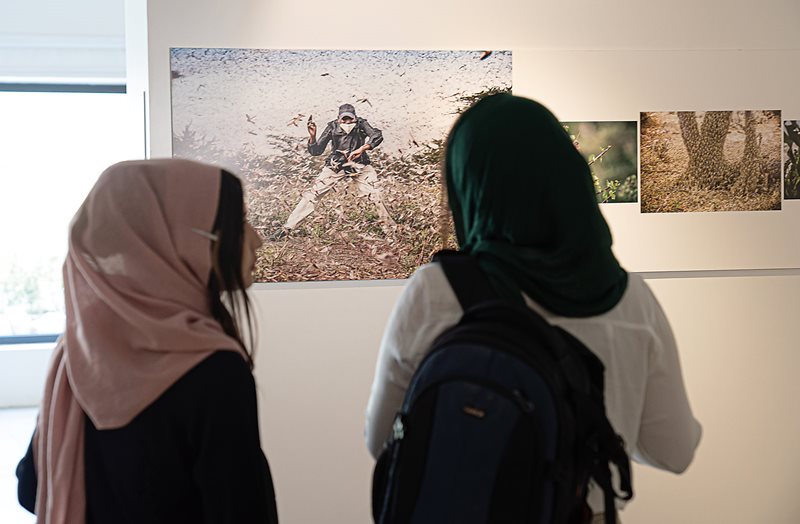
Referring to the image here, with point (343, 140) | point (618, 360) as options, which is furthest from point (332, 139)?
point (618, 360)

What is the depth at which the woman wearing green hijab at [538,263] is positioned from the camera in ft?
4.40

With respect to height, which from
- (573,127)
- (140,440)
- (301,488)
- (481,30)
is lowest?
(301,488)

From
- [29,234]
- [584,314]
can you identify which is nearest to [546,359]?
[584,314]

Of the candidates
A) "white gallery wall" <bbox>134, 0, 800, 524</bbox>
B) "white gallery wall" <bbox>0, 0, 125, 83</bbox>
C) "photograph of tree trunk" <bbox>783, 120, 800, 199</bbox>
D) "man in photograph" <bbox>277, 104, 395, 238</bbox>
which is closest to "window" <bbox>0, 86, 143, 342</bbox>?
"white gallery wall" <bbox>0, 0, 125, 83</bbox>

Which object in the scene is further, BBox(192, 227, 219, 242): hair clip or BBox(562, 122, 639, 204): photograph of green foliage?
BBox(562, 122, 639, 204): photograph of green foliage

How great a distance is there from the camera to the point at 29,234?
21.6ft

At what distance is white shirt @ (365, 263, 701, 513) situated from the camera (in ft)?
4.42

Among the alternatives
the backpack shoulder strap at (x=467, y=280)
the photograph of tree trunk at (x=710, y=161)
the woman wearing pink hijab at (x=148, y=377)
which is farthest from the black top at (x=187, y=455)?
the photograph of tree trunk at (x=710, y=161)

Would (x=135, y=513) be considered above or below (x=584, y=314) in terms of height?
below

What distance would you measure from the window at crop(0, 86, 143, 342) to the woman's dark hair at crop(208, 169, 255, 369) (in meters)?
5.24

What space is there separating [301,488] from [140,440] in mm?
2097

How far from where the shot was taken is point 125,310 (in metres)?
1.40

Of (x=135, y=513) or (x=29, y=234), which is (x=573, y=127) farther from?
(x=29, y=234)

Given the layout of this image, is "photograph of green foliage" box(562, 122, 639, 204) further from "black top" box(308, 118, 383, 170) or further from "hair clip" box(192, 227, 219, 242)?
"hair clip" box(192, 227, 219, 242)
